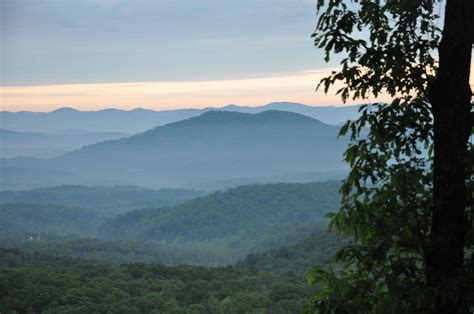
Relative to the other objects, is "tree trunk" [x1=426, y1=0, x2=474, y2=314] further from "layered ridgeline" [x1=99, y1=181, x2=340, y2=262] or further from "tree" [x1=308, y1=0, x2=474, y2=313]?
"layered ridgeline" [x1=99, y1=181, x2=340, y2=262]

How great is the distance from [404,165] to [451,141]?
49cm

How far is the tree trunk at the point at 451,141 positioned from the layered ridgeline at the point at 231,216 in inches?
5715

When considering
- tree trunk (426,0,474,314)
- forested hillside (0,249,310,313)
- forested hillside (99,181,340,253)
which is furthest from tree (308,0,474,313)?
forested hillside (99,181,340,253)

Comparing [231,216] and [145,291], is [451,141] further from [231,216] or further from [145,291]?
[231,216]

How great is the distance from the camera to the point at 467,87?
5582 mm

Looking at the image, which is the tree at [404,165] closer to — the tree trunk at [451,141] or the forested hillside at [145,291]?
the tree trunk at [451,141]

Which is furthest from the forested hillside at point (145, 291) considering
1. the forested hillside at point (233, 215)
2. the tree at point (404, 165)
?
the forested hillside at point (233, 215)

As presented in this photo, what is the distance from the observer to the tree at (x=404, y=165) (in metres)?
5.48

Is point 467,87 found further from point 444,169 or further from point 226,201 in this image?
point 226,201

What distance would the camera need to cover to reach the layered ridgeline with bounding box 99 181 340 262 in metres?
163

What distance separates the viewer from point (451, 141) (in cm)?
555

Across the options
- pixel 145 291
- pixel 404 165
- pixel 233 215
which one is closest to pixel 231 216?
pixel 233 215

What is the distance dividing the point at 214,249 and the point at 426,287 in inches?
5367

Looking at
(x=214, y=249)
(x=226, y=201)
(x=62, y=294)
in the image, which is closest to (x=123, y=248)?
(x=214, y=249)
